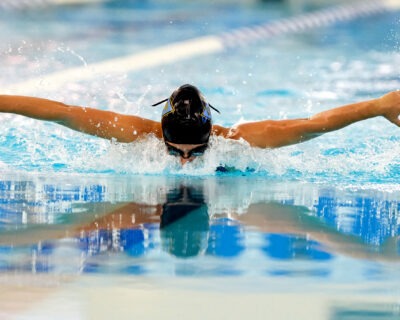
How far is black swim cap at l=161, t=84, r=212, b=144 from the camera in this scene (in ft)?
11.4

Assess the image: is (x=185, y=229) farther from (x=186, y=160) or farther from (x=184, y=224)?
(x=186, y=160)

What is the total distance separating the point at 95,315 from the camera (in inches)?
56.1

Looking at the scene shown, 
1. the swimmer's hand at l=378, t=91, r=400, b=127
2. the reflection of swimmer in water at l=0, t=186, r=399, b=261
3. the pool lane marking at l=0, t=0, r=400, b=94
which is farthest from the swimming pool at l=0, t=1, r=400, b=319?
the swimmer's hand at l=378, t=91, r=400, b=127

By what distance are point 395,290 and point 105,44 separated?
672cm

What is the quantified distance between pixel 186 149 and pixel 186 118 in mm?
209

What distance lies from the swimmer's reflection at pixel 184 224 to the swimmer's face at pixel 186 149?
0.50 metres

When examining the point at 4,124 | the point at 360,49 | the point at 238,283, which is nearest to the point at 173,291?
the point at 238,283

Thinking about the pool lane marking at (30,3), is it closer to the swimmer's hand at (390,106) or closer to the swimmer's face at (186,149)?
the swimmer's face at (186,149)

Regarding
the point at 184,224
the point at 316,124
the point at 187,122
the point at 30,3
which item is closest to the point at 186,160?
the point at 187,122

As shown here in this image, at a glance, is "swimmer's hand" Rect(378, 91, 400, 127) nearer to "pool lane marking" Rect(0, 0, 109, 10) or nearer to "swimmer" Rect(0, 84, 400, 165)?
"swimmer" Rect(0, 84, 400, 165)

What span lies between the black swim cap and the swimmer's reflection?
454mm

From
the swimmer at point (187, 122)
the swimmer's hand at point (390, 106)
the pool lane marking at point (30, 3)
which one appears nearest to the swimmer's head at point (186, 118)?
the swimmer at point (187, 122)

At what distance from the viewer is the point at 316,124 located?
373 centimetres

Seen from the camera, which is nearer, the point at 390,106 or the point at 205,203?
the point at 205,203
